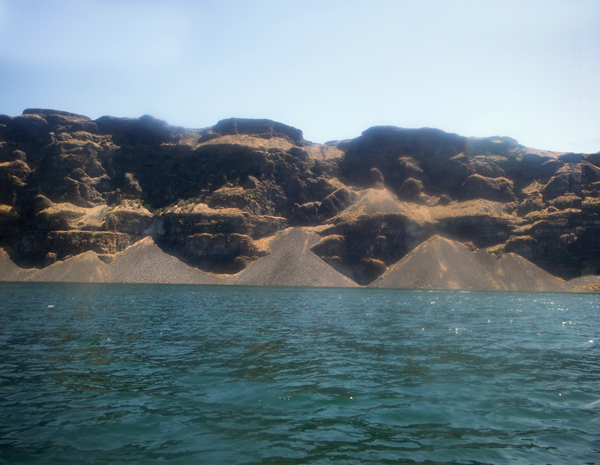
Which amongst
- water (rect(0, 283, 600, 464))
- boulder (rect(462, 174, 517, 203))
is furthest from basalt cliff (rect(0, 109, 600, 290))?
water (rect(0, 283, 600, 464))

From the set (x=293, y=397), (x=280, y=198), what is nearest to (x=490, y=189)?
(x=280, y=198)

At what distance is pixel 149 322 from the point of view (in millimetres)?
33812

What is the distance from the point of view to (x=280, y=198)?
467ft

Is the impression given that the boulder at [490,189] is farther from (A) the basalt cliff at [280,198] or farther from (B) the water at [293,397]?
(B) the water at [293,397]

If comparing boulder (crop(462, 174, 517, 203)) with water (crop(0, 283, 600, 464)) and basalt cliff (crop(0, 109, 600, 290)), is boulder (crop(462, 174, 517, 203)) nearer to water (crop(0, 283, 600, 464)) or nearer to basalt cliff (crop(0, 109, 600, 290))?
basalt cliff (crop(0, 109, 600, 290))

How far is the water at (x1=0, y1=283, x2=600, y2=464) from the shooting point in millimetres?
10555

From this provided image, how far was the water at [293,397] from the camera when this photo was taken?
10.6m

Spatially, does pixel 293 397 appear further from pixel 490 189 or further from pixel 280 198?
pixel 490 189

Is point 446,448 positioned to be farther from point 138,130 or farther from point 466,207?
point 138,130

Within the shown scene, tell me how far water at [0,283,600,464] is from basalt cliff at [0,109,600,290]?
83690 mm

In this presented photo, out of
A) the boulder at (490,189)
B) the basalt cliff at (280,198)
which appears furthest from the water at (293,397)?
the boulder at (490,189)

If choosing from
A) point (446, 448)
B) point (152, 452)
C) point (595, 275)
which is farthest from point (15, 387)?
point (595, 275)

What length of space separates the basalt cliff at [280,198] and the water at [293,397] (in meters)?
83.7

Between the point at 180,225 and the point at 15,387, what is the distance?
11743 cm
